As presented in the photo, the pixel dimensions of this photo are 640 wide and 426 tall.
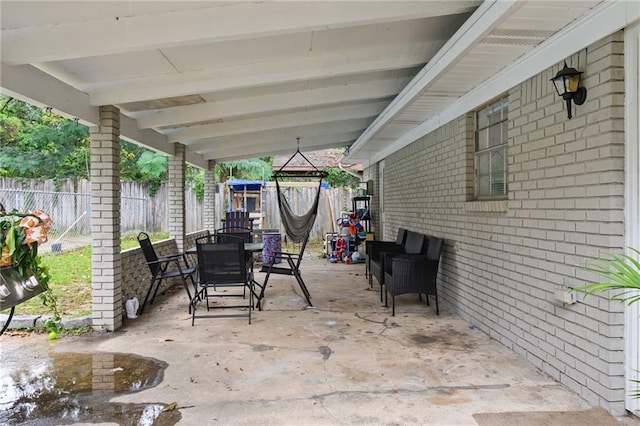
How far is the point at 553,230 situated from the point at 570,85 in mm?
981

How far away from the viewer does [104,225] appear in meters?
4.12

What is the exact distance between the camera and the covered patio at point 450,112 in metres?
2.44

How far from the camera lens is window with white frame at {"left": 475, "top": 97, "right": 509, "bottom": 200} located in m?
3.93

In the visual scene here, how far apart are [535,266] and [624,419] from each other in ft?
3.67

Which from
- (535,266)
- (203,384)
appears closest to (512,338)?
(535,266)

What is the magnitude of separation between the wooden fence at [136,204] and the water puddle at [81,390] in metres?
5.66

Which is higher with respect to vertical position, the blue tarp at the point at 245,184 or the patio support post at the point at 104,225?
the blue tarp at the point at 245,184

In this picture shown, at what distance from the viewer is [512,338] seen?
349 cm

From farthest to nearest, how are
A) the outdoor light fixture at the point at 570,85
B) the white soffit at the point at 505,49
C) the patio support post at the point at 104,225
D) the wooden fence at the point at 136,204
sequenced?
the wooden fence at the point at 136,204 < the patio support post at the point at 104,225 < the outdoor light fixture at the point at 570,85 < the white soffit at the point at 505,49

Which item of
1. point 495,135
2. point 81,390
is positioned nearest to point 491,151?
point 495,135

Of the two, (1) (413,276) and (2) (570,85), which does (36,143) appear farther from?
(2) (570,85)

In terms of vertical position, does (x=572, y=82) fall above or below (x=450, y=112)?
below

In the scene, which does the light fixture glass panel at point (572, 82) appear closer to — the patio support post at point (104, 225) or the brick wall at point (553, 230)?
the brick wall at point (553, 230)

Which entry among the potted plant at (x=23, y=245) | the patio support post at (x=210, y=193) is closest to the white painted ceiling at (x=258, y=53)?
the potted plant at (x=23, y=245)
